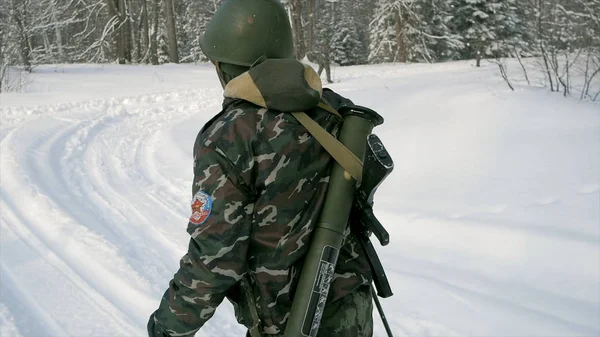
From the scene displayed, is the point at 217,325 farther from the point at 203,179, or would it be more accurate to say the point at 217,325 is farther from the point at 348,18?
the point at 348,18

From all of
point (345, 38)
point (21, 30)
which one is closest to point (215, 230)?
point (21, 30)

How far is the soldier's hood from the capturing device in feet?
4.74

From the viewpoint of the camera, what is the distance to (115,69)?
18.3 metres

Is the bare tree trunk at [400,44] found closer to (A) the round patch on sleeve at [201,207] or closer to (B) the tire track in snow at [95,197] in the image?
(B) the tire track in snow at [95,197]

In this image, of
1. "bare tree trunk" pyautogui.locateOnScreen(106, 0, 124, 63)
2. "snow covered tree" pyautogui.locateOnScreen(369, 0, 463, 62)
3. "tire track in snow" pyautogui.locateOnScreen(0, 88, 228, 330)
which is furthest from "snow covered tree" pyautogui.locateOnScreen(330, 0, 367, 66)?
"tire track in snow" pyautogui.locateOnScreen(0, 88, 228, 330)

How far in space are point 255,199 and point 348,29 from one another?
33799 millimetres

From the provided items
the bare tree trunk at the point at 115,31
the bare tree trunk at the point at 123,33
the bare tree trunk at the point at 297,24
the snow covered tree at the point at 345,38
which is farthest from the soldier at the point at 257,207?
the snow covered tree at the point at 345,38

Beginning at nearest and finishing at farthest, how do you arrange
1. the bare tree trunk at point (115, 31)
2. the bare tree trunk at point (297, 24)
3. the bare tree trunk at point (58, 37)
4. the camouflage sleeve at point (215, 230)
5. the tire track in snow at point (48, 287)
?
the camouflage sleeve at point (215, 230), the tire track in snow at point (48, 287), the bare tree trunk at point (297, 24), the bare tree trunk at point (115, 31), the bare tree trunk at point (58, 37)

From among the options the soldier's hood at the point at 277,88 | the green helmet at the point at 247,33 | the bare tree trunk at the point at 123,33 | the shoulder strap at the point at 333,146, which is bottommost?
the bare tree trunk at the point at 123,33

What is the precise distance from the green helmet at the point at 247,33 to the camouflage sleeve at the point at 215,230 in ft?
1.22

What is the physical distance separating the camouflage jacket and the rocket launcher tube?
32mm

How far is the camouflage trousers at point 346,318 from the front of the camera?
62.7 inches

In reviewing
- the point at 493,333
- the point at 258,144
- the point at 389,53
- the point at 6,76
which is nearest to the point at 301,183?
→ the point at 258,144

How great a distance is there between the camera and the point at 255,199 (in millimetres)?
1456
